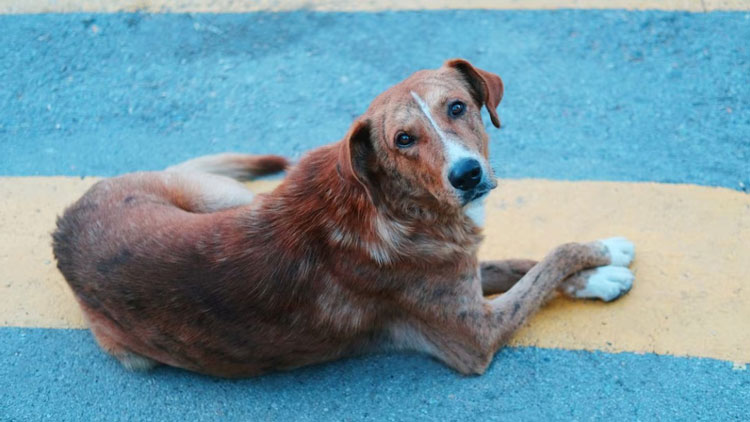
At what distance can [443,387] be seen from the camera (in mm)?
3586

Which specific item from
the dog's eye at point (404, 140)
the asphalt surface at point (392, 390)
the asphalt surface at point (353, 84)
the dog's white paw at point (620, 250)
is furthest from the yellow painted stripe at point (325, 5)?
the asphalt surface at point (392, 390)

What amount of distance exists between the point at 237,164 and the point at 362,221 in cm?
170

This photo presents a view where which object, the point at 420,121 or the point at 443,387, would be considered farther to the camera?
the point at 443,387

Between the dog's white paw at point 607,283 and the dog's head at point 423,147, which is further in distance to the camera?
the dog's white paw at point 607,283

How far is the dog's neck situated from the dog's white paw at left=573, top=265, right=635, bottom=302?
739mm

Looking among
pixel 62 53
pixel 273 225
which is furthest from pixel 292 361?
pixel 62 53

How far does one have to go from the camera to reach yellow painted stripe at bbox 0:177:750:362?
11.8ft

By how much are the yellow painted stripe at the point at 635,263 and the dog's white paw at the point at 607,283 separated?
6cm

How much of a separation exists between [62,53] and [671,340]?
5.18m

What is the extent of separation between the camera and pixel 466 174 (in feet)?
10.2

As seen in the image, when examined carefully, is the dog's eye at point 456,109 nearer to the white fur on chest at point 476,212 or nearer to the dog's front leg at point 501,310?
the white fur on chest at point 476,212

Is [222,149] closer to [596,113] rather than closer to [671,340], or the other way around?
[596,113]

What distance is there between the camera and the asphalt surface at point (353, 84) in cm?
463

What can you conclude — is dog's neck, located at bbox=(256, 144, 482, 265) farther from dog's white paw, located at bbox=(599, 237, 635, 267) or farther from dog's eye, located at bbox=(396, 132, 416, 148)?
dog's white paw, located at bbox=(599, 237, 635, 267)
